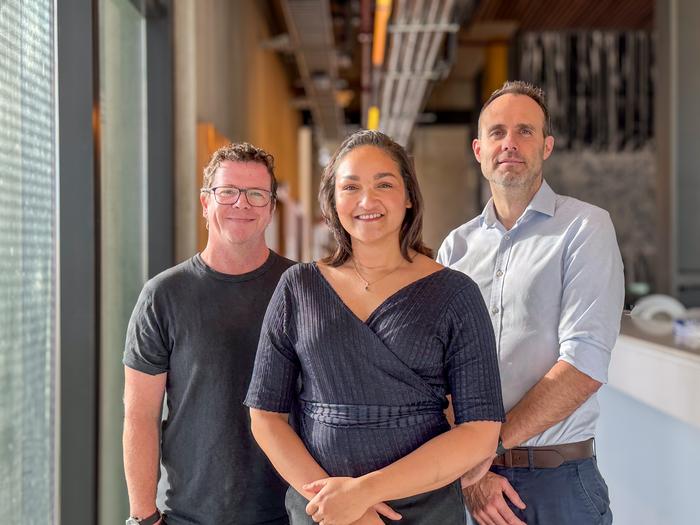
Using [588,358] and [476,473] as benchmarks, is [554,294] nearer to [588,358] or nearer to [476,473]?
[588,358]

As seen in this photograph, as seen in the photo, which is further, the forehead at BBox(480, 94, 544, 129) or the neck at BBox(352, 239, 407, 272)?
the forehead at BBox(480, 94, 544, 129)

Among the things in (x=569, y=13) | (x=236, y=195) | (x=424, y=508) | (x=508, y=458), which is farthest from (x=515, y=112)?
(x=569, y=13)

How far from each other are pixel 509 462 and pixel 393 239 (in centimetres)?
59

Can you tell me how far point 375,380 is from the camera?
1.39 m

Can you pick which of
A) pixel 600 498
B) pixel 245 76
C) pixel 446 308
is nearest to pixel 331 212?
pixel 446 308

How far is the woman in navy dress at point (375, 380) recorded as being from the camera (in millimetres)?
1374

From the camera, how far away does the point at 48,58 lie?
2.25 metres

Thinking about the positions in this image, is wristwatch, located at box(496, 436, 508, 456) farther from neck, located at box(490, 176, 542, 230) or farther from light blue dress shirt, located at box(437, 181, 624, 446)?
neck, located at box(490, 176, 542, 230)

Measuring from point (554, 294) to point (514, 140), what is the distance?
1.16 ft

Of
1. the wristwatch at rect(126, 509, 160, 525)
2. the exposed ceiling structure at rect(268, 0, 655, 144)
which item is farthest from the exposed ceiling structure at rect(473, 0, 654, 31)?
the wristwatch at rect(126, 509, 160, 525)

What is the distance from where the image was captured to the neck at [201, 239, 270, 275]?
1808mm

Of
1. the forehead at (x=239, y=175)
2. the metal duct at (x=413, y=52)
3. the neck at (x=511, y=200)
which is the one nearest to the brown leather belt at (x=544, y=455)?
the neck at (x=511, y=200)

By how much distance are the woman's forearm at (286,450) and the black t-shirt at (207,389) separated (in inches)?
11.9

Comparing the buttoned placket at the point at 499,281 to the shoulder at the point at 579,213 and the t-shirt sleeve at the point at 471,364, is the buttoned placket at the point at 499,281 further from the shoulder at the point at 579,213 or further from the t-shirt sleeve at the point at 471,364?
the t-shirt sleeve at the point at 471,364
